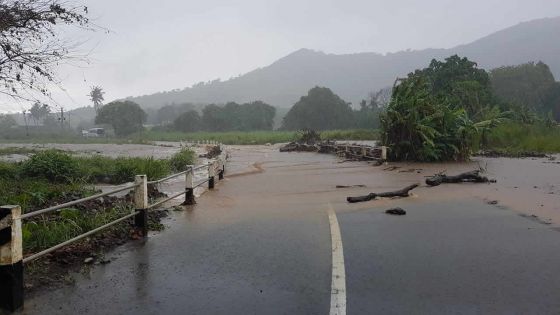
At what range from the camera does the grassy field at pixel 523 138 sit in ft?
117

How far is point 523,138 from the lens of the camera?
126ft

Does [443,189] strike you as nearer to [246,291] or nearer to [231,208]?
[231,208]

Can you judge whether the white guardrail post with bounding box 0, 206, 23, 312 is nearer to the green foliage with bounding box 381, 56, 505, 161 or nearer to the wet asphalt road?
the wet asphalt road

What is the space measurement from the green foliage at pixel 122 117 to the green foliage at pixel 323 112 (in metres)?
43.2

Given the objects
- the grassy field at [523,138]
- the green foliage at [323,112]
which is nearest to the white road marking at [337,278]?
the grassy field at [523,138]

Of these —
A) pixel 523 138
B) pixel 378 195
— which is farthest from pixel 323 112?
pixel 378 195

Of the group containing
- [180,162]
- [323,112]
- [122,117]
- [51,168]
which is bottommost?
[180,162]

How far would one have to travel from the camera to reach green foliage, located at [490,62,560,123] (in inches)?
3873

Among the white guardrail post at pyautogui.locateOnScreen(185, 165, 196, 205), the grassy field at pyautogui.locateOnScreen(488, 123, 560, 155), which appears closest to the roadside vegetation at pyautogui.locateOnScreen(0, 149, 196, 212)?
the white guardrail post at pyautogui.locateOnScreen(185, 165, 196, 205)

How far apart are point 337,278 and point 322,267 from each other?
1.73ft

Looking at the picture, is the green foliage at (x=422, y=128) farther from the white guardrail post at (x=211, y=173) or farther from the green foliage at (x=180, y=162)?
the white guardrail post at (x=211, y=173)

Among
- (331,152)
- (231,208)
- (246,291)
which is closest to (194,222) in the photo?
(231,208)

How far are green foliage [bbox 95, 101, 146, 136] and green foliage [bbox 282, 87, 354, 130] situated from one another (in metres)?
43.2

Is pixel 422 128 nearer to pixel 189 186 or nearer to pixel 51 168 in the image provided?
pixel 189 186
